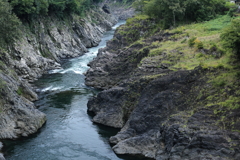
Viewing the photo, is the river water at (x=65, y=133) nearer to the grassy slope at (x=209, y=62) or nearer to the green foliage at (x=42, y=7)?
the grassy slope at (x=209, y=62)

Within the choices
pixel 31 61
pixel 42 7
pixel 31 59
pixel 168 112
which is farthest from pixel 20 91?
pixel 42 7

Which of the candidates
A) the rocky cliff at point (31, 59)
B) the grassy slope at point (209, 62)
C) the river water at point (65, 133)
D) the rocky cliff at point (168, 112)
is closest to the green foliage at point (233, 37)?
the grassy slope at point (209, 62)

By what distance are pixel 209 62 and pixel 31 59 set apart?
36.8 meters

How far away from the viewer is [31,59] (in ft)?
179

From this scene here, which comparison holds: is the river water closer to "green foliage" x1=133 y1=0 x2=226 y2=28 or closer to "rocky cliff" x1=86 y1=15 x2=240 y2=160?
"rocky cliff" x1=86 y1=15 x2=240 y2=160

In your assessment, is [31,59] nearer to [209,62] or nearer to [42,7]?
[42,7]

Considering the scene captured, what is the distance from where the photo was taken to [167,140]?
80.7 ft

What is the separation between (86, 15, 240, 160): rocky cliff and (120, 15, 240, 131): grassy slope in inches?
4.0

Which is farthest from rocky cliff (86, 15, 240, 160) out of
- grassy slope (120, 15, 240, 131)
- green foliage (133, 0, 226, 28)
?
green foliage (133, 0, 226, 28)

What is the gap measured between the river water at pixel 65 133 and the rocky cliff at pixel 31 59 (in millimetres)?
1751

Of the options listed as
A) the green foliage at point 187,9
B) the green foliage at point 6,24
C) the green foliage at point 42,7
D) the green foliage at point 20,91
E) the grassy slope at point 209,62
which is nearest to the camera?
the grassy slope at point 209,62

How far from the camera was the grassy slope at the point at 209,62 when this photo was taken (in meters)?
24.3

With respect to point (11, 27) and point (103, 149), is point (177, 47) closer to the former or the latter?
point (103, 149)

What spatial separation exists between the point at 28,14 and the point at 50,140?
143 feet
